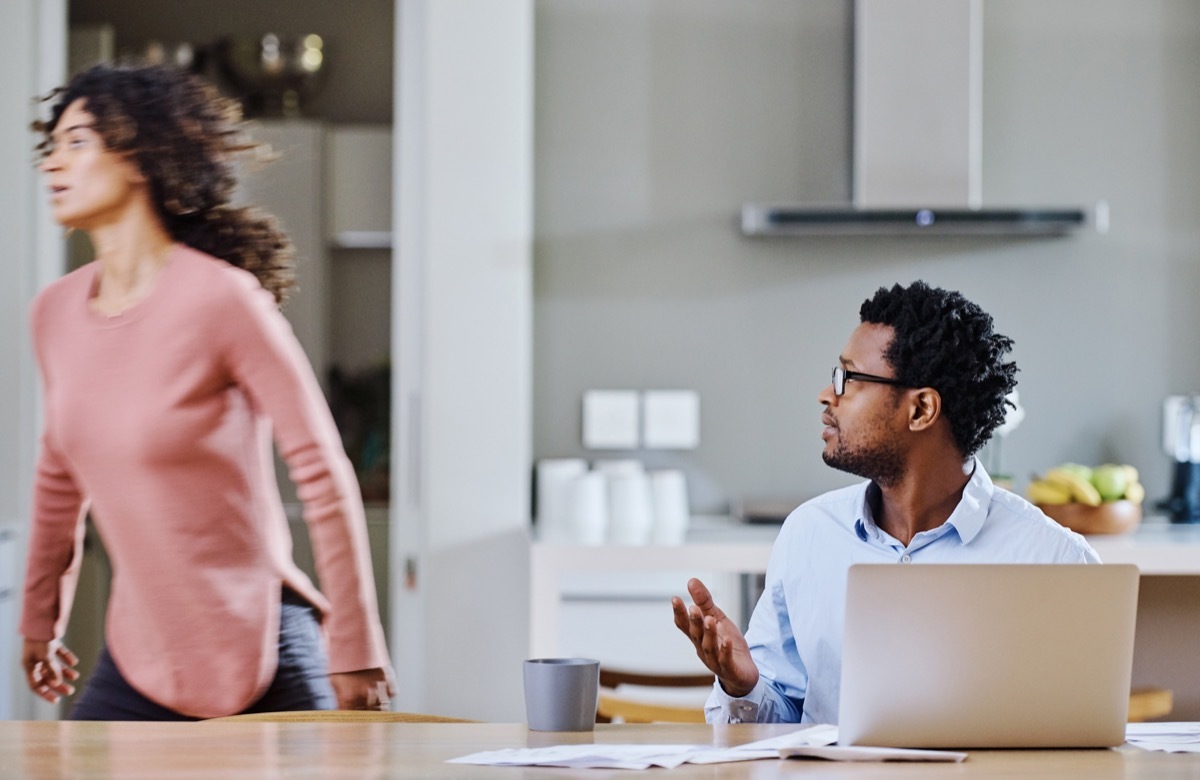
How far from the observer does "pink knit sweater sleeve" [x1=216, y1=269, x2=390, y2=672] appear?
7.98 ft

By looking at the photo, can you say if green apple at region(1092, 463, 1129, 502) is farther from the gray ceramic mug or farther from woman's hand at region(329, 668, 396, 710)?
the gray ceramic mug

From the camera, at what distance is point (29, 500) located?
3.02 metres

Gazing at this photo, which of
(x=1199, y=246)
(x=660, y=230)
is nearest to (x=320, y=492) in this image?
(x=660, y=230)

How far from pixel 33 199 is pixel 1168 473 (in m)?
2.88

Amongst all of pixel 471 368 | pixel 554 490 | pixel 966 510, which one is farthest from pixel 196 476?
Result: pixel 966 510

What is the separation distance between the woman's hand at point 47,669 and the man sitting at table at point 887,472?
1497 millimetres

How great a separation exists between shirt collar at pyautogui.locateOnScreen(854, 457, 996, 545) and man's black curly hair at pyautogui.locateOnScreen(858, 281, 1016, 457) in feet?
0.22

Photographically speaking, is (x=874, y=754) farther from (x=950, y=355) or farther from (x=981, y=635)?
(x=950, y=355)

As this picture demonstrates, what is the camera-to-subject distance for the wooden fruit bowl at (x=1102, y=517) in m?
3.01

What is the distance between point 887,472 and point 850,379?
5.5 inches

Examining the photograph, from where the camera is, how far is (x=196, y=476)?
2.38 m

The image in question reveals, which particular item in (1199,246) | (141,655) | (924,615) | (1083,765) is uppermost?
(1199,246)

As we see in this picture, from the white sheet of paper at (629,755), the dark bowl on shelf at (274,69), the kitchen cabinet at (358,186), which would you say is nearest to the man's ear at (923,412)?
the white sheet of paper at (629,755)

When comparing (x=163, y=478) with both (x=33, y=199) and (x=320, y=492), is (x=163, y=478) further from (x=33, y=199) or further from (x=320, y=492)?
(x=33, y=199)
